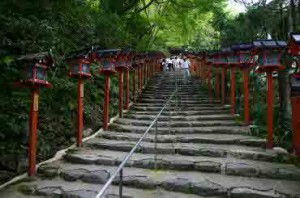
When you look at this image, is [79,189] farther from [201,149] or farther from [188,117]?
[188,117]

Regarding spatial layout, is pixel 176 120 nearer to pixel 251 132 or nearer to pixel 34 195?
pixel 251 132

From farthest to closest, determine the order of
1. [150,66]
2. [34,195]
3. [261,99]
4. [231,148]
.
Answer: [150,66] → [261,99] → [231,148] → [34,195]

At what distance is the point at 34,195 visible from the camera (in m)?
6.32

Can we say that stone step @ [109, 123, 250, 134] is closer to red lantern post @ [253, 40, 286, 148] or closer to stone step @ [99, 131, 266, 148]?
stone step @ [99, 131, 266, 148]

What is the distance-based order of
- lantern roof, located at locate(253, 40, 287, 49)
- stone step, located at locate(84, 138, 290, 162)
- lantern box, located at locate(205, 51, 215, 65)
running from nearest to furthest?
1. stone step, located at locate(84, 138, 290, 162)
2. lantern roof, located at locate(253, 40, 287, 49)
3. lantern box, located at locate(205, 51, 215, 65)

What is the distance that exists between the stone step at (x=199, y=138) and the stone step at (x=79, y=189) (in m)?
2.74

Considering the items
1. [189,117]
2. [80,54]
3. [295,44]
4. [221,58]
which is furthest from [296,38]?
[221,58]

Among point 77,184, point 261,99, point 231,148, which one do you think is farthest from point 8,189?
point 261,99

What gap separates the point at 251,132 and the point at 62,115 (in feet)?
17.0

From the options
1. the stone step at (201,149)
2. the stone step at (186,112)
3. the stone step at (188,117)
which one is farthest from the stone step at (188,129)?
the stone step at (186,112)

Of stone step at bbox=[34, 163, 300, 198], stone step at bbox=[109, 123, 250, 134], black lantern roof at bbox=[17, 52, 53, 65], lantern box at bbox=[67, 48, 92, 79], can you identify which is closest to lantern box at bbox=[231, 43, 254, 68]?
stone step at bbox=[109, 123, 250, 134]

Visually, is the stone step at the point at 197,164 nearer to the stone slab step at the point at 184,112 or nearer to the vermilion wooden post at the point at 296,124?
the vermilion wooden post at the point at 296,124

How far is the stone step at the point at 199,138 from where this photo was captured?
8.85m

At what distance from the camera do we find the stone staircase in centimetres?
625
